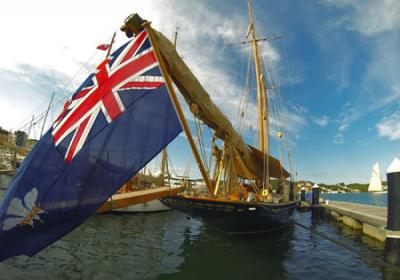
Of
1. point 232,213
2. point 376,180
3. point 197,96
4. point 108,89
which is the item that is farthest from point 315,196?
point 376,180

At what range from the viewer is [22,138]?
35719 mm

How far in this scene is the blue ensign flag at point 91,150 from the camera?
153 inches

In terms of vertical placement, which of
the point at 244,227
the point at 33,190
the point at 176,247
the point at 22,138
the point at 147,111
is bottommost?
the point at 176,247

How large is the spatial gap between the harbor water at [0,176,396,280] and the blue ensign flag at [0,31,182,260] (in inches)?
152

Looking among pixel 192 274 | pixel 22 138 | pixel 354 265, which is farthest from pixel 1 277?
pixel 22 138

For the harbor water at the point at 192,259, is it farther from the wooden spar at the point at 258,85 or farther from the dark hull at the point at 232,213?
the wooden spar at the point at 258,85

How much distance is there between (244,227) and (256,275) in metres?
3.37

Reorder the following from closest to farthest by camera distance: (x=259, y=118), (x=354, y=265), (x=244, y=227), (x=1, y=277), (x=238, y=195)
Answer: (x=1, y=277) < (x=354, y=265) < (x=244, y=227) < (x=238, y=195) < (x=259, y=118)

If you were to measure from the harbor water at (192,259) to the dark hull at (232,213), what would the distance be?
0.74 meters

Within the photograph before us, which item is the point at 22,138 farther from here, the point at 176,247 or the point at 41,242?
the point at 41,242

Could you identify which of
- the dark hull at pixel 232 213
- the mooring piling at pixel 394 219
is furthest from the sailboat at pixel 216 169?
the mooring piling at pixel 394 219

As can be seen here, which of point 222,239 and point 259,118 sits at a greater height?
point 259,118

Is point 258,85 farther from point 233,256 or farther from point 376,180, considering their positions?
point 376,180

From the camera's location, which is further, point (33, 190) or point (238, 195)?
point (238, 195)
